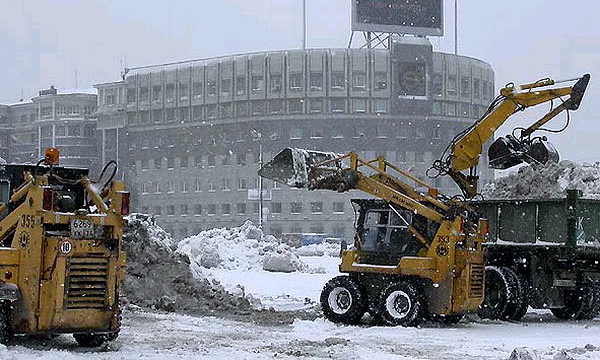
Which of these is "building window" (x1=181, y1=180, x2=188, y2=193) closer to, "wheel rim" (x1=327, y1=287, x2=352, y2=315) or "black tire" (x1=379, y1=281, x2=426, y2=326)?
"wheel rim" (x1=327, y1=287, x2=352, y2=315)

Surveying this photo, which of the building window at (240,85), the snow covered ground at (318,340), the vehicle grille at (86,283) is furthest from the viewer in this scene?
the building window at (240,85)

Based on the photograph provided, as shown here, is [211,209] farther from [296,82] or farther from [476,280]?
[476,280]

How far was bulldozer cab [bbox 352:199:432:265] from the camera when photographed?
17578 mm

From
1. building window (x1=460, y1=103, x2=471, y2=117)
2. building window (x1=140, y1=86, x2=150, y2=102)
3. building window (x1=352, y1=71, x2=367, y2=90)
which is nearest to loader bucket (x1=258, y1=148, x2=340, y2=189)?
building window (x1=352, y1=71, x2=367, y2=90)

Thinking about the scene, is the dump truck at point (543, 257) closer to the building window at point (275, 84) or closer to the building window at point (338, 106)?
the building window at point (338, 106)

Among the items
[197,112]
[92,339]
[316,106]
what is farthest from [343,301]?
Answer: [197,112]

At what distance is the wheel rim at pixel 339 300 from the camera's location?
1759 centimetres

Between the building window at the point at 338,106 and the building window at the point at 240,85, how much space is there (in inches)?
339

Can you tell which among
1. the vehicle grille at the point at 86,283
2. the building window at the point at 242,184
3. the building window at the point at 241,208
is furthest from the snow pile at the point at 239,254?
the building window at the point at 242,184

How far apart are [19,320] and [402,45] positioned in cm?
7342

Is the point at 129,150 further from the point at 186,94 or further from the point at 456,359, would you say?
the point at 456,359

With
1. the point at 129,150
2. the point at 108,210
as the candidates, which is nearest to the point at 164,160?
the point at 129,150

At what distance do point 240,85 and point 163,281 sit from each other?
A: 2660 inches

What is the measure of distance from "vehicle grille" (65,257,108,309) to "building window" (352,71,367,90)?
241 feet
